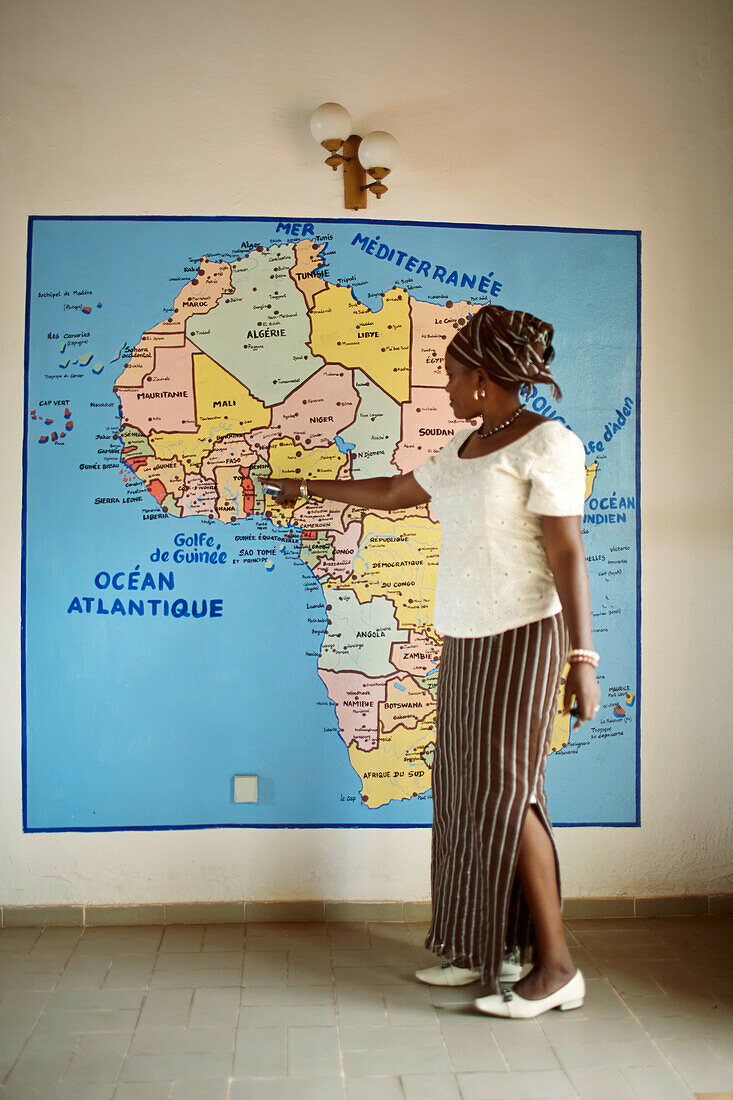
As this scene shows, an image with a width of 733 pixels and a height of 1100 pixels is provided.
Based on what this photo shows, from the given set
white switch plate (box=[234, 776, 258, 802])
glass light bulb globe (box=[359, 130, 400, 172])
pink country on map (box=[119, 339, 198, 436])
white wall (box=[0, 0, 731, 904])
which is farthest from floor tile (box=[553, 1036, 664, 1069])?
glass light bulb globe (box=[359, 130, 400, 172])

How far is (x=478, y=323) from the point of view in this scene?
211cm

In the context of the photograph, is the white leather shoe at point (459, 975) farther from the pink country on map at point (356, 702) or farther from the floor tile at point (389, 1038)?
the pink country on map at point (356, 702)

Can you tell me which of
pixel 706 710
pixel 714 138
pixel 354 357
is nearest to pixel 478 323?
pixel 354 357

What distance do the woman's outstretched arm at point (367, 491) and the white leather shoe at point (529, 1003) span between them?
1.31 metres

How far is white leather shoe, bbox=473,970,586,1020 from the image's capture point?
2.08 m

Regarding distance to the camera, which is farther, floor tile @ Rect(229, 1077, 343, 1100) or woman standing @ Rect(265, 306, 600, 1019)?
woman standing @ Rect(265, 306, 600, 1019)

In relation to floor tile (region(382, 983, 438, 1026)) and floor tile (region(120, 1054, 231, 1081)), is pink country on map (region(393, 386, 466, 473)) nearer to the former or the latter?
floor tile (region(382, 983, 438, 1026))

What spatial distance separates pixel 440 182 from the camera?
263 centimetres

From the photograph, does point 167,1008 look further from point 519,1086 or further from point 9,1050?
point 519,1086

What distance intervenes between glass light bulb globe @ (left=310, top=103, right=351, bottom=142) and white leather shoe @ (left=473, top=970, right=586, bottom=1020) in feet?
7.80

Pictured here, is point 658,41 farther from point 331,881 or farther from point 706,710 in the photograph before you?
point 331,881

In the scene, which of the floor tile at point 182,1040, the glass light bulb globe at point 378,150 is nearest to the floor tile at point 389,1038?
the floor tile at point 182,1040

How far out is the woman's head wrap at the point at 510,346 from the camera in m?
2.08

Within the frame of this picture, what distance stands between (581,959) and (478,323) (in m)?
1.78
